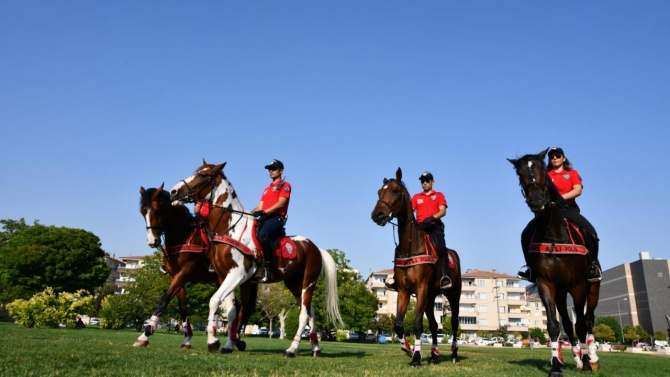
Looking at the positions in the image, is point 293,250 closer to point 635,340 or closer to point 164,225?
point 164,225

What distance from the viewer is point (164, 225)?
477 inches

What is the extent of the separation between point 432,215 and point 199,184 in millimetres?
5741

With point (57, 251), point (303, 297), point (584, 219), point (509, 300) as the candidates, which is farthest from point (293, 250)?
point (509, 300)

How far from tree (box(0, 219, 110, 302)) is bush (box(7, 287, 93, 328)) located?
114 feet

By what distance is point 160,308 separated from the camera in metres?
11.5

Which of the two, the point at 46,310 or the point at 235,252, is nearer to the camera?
the point at 235,252

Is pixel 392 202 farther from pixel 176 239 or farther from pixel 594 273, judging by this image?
pixel 176 239

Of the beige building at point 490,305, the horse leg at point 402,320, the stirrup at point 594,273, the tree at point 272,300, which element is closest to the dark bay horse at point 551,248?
the stirrup at point 594,273

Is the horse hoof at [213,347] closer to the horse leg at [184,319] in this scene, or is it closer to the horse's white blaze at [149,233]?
the horse leg at [184,319]

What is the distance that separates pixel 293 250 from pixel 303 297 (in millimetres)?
1180

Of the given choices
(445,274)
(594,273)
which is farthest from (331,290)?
(594,273)

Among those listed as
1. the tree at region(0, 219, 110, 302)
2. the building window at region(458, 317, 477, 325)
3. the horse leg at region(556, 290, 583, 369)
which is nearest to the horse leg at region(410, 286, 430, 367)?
the horse leg at region(556, 290, 583, 369)

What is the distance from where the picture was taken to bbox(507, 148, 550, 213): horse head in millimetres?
8461

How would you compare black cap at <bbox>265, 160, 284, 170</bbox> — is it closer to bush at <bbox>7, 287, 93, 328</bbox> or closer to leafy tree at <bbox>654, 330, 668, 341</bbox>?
bush at <bbox>7, 287, 93, 328</bbox>
